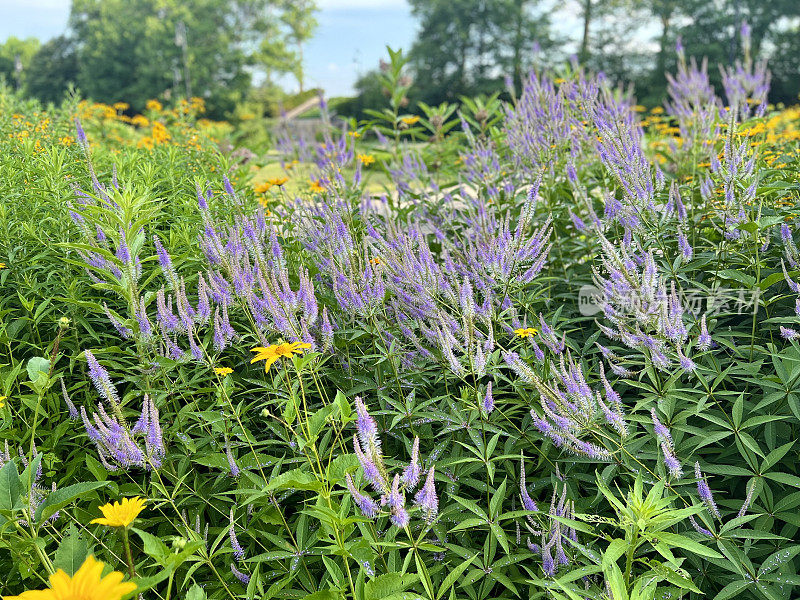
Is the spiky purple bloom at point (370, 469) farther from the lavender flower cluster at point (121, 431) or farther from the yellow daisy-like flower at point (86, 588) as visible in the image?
the lavender flower cluster at point (121, 431)

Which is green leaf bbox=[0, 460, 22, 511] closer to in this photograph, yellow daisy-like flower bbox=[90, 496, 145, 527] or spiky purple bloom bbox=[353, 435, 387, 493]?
yellow daisy-like flower bbox=[90, 496, 145, 527]

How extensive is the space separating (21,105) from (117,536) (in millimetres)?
5711

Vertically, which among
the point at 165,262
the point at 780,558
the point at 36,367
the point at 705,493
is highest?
the point at 165,262

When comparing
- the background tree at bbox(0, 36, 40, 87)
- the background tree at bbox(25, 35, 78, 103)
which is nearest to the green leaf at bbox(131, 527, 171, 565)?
the background tree at bbox(25, 35, 78, 103)

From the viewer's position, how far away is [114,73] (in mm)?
55438

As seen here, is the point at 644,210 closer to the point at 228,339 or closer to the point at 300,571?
the point at 228,339

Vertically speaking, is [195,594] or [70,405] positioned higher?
[70,405]

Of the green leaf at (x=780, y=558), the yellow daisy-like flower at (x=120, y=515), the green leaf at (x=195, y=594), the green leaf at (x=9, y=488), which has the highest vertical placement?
the green leaf at (x=9, y=488)

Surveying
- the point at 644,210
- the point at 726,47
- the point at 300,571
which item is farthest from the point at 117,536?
the point at 726,47

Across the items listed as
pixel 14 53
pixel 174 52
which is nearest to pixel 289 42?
pixel 174 52

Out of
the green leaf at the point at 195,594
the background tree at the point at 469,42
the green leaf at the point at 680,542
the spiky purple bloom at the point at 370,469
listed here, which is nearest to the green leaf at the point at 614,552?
the green leaf at the point at 680,542

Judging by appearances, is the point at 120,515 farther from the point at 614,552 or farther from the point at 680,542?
the point at 680,542

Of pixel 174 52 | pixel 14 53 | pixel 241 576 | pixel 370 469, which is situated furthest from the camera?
pixel 14 53

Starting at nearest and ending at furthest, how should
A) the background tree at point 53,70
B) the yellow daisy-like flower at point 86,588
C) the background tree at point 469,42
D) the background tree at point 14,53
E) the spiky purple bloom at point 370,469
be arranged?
the yellow daisy-like flower at point 86,588 → the spiky purple bloom at point 370,469 → the background tree at point 469,42 → the background tree at point 53,70 → the background tree at point 14,53
